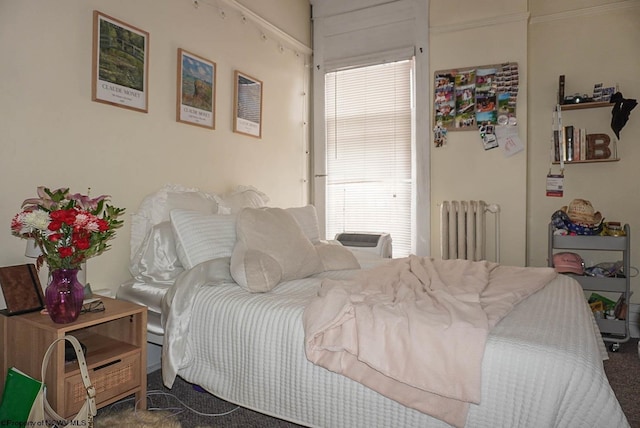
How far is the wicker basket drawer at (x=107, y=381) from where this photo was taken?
1562 millimetres

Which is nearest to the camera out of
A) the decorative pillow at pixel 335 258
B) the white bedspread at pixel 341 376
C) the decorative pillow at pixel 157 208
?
the white bedspread at pixel 341 376

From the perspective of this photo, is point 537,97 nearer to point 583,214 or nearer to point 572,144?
point 572,144

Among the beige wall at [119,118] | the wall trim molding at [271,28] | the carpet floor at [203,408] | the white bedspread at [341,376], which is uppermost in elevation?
the wall trim molding at [271,28]

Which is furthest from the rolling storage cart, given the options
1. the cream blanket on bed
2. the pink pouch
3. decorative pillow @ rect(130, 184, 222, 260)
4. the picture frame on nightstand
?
the picture frame on nightstand

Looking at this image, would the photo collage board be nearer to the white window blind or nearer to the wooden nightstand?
the white window blind

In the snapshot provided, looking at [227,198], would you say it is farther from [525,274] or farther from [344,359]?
[525,274]

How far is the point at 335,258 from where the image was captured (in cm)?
247

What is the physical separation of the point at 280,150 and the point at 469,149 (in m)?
1.60

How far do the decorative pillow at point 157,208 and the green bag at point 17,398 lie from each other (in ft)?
2.86

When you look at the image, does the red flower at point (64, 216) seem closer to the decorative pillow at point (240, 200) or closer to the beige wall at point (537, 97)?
the decorative pillow at point (240, 200)

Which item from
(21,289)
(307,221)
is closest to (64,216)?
(21,289)

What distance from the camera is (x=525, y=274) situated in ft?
6.68

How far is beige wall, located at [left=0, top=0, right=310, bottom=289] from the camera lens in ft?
5.98

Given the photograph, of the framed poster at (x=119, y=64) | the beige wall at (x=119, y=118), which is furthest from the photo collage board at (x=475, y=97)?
the framed poster at (x=119, y=64)
